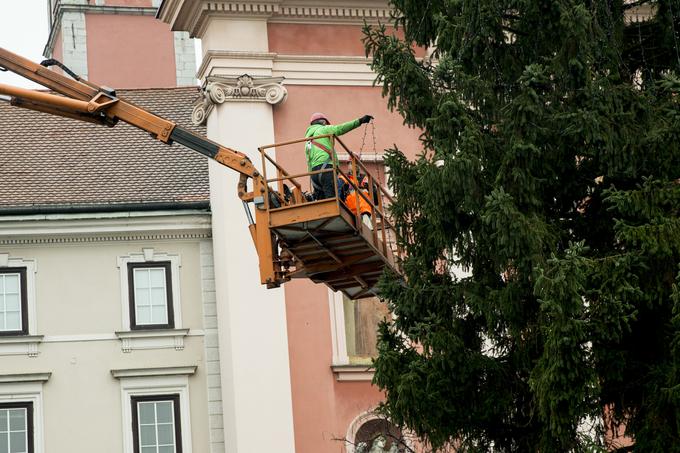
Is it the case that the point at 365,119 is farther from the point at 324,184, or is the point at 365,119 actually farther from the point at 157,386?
the point at 157,386

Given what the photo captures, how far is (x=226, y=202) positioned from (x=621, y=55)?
397 inches

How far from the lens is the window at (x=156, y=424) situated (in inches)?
1023

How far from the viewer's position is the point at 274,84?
2684 cm

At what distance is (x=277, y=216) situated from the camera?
1861 centimetres

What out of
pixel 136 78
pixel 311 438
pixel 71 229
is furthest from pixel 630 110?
pixel 136 78

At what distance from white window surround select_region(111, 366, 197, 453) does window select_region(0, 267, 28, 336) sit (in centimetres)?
171

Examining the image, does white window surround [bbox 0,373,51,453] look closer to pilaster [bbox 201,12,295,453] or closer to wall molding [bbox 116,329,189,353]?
wall molding [bbox 116,329,189,353]

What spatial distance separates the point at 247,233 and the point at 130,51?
12.3 meters

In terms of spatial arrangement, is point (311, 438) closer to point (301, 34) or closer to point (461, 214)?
point (301, 34)

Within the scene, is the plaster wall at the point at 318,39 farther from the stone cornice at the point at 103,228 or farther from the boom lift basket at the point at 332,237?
the boom lift basket at the point at 332,237

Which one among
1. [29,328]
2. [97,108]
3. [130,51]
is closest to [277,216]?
[97,108]

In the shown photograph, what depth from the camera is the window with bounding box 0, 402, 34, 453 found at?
1008 inches

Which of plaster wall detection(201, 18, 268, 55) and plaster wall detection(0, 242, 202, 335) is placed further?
plaster wall detection(201, 18, 268, 55)

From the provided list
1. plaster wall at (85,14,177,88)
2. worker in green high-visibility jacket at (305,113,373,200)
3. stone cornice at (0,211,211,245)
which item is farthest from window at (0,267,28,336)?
plaster wall at (85,14,177,88)
